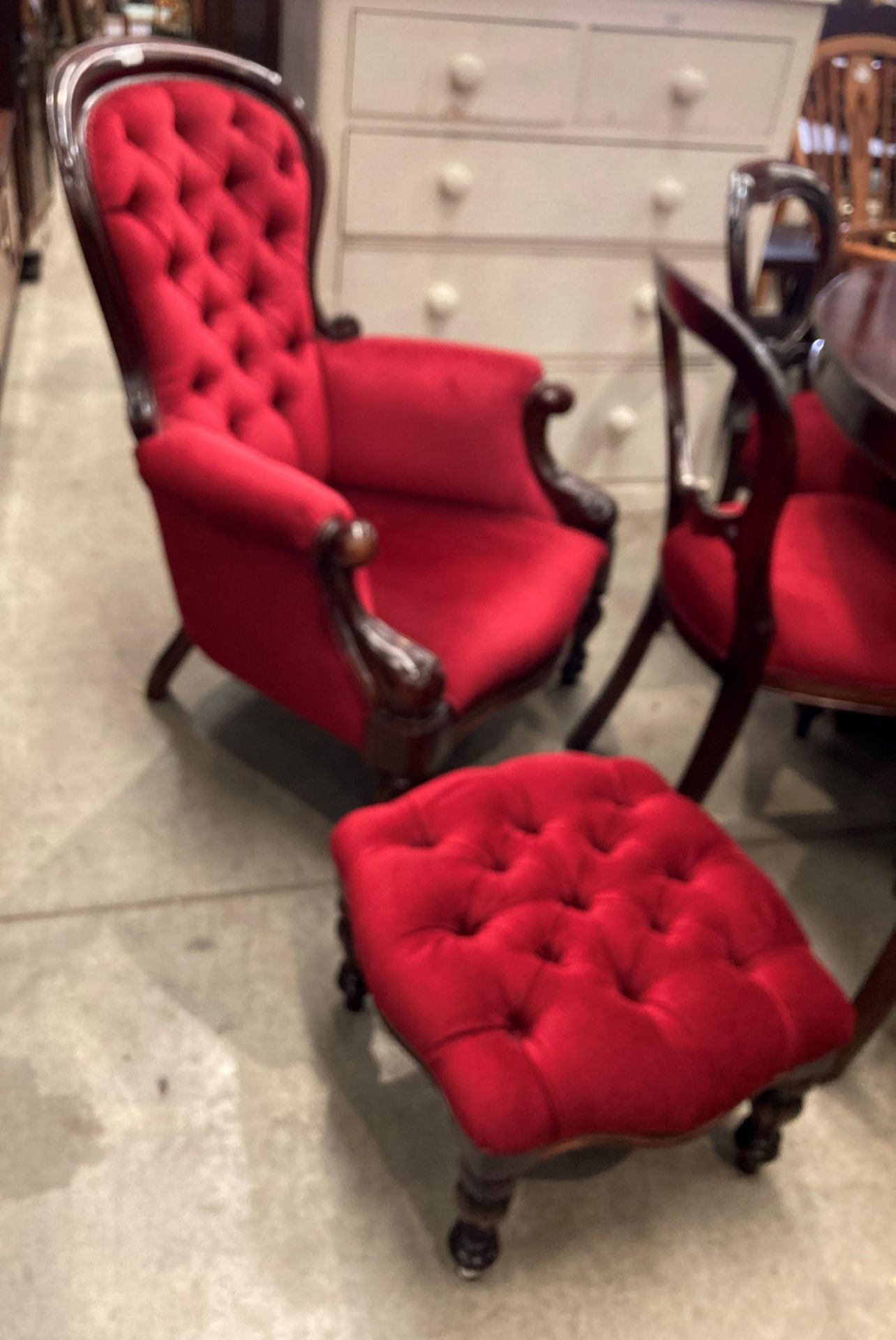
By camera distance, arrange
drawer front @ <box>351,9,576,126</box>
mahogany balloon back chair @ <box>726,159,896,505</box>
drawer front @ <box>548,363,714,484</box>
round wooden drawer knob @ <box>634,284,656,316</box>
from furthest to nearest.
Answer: drawer front @ <box>548,363,714,484</box> → round wooden drawer knob @ <box>634,284,656,316</box> → drawer front @ <box>351,9,576,126</box> → mahogany balloon back chair @ <box>726,159,896,505</box>

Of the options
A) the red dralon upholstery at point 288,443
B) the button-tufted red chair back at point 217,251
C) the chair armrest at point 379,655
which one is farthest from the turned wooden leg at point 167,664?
the chair armrest at point 379,655

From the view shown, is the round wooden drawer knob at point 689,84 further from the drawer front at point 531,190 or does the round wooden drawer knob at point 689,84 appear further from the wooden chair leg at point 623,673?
the wooden chair leg at point 623,673

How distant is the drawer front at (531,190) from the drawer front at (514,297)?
54 millimetres

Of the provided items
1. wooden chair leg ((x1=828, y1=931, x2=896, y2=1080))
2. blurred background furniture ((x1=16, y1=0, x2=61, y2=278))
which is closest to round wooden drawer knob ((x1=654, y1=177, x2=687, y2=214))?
wooden chair leg ((x1=828, y1=931, x2=896, y2=1080))

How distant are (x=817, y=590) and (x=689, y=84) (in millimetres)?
1257

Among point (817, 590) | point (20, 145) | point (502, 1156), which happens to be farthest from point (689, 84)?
point (20, 145)

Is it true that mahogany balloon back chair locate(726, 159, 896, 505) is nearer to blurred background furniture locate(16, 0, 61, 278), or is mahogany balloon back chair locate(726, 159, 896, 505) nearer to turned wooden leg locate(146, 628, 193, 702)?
turned wooden leg locate(146, 628, 193, 702)

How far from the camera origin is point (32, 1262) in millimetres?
1107

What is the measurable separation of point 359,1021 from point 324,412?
0.99 m

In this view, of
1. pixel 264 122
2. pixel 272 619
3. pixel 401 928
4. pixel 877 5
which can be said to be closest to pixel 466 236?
pixel 264 122

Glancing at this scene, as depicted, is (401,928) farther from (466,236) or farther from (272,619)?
(466,236)

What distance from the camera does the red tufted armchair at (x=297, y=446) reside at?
133 cm

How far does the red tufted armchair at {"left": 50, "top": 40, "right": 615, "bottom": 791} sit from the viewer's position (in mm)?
1333

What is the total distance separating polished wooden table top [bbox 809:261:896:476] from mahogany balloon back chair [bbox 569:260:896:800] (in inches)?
4.4
